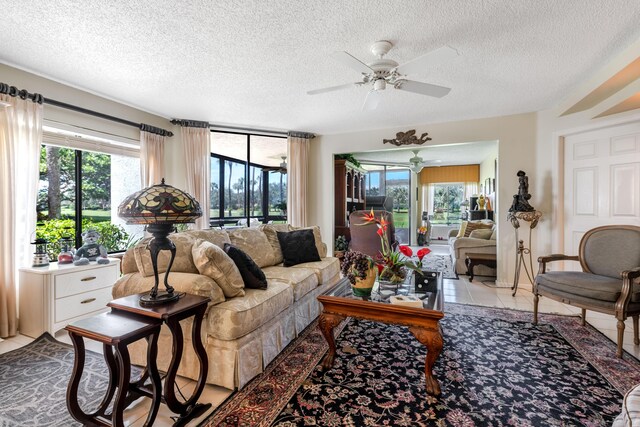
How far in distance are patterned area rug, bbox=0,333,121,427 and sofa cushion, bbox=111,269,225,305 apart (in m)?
0.58

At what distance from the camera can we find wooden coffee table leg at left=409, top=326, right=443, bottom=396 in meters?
1.78

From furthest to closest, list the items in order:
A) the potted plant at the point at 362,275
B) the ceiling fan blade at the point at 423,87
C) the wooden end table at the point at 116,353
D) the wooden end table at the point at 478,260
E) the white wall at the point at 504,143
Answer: the wooden end table at the point at 478,260 → the white wall at the point at 504,143 → the ceiling fan blade at the point at 423,87 → the potted plant at the point at 362,275 → the wooden end table at the point at 116,353

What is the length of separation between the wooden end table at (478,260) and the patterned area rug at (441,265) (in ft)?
0.87

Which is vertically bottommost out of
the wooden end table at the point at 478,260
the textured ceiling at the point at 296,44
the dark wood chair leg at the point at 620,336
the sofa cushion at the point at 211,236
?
the dark wood chair leg at the point at 620,336

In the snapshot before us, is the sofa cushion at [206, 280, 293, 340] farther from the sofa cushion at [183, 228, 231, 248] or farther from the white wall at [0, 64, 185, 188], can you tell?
the white wall at [0, 64, 185, 188]

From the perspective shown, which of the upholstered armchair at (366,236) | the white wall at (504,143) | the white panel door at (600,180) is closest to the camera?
the white panel door at (600,180)

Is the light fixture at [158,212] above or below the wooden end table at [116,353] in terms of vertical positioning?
above

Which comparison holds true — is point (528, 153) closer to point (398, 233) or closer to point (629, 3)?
point (629, 3)

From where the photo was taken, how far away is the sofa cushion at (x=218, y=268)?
6.55 ft

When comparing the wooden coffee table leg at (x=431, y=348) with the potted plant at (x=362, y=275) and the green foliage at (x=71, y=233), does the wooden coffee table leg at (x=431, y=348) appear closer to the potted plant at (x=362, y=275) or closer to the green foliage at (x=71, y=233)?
the potted plant at (x=362, y=275)

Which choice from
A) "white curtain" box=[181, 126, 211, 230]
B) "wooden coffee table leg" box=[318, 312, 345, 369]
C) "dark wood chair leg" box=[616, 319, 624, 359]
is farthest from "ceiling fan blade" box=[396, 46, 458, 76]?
"white curtain" box=[181, 126, 211, 230]

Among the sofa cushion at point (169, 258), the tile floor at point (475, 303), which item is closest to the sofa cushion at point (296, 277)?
the sofa cushion at point (169, 258)

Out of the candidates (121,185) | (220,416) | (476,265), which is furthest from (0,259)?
(476,265)

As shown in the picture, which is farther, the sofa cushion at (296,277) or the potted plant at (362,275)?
the sofa cushion at (296,277)
